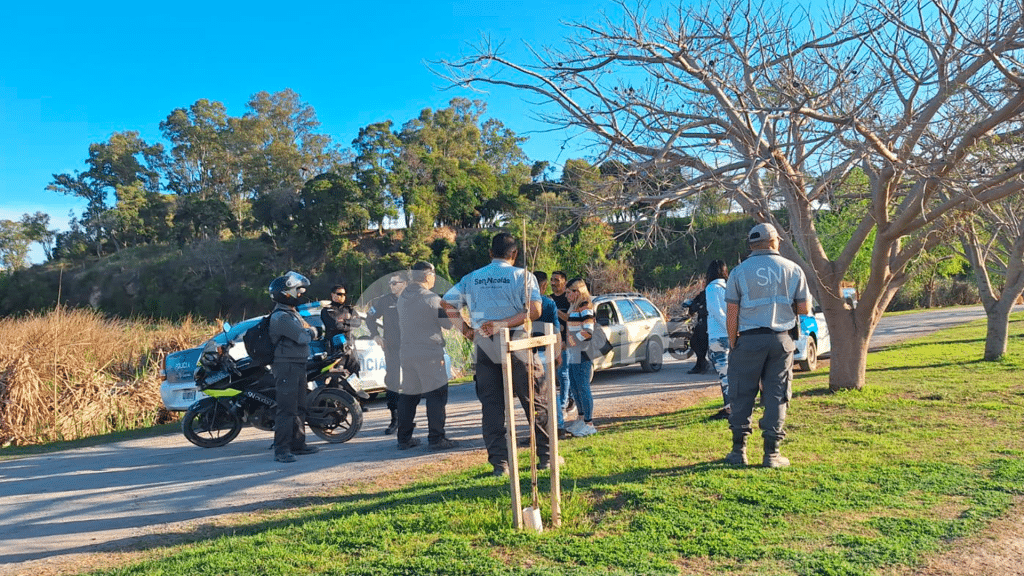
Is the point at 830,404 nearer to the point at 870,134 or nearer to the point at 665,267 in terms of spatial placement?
the point at 870,134

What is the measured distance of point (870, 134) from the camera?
725cm

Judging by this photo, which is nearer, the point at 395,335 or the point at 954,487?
the point at 954,487

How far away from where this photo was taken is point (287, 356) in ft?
23.5

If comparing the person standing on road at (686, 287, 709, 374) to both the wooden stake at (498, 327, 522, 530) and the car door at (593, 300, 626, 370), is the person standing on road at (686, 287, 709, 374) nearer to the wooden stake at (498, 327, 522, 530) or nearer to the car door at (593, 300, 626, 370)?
the car door at (593, 300, 626, 370)

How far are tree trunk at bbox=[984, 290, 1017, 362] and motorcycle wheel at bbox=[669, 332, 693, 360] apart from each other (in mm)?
5344

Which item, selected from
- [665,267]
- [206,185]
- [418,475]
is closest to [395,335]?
[418,475]

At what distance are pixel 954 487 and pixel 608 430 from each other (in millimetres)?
3573

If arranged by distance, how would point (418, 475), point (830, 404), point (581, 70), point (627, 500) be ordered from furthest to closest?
point (830, 404), point (581, 70), point (418, 475), point (627, 500)

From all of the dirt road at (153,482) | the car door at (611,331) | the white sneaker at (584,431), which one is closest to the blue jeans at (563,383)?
the white sneaker at (584,431)

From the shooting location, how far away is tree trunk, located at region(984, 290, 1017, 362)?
42.5 ft

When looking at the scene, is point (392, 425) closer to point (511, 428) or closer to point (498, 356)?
point (498, 356)

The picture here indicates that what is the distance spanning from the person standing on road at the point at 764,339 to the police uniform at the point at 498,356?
62.9 inches

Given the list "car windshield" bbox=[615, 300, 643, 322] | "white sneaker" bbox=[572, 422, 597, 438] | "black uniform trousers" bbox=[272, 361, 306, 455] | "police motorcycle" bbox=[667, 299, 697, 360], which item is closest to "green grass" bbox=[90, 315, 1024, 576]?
"white sneaker" bbox=[572, 422, 597, 438]

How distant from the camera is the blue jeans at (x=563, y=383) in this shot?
25.7ft
